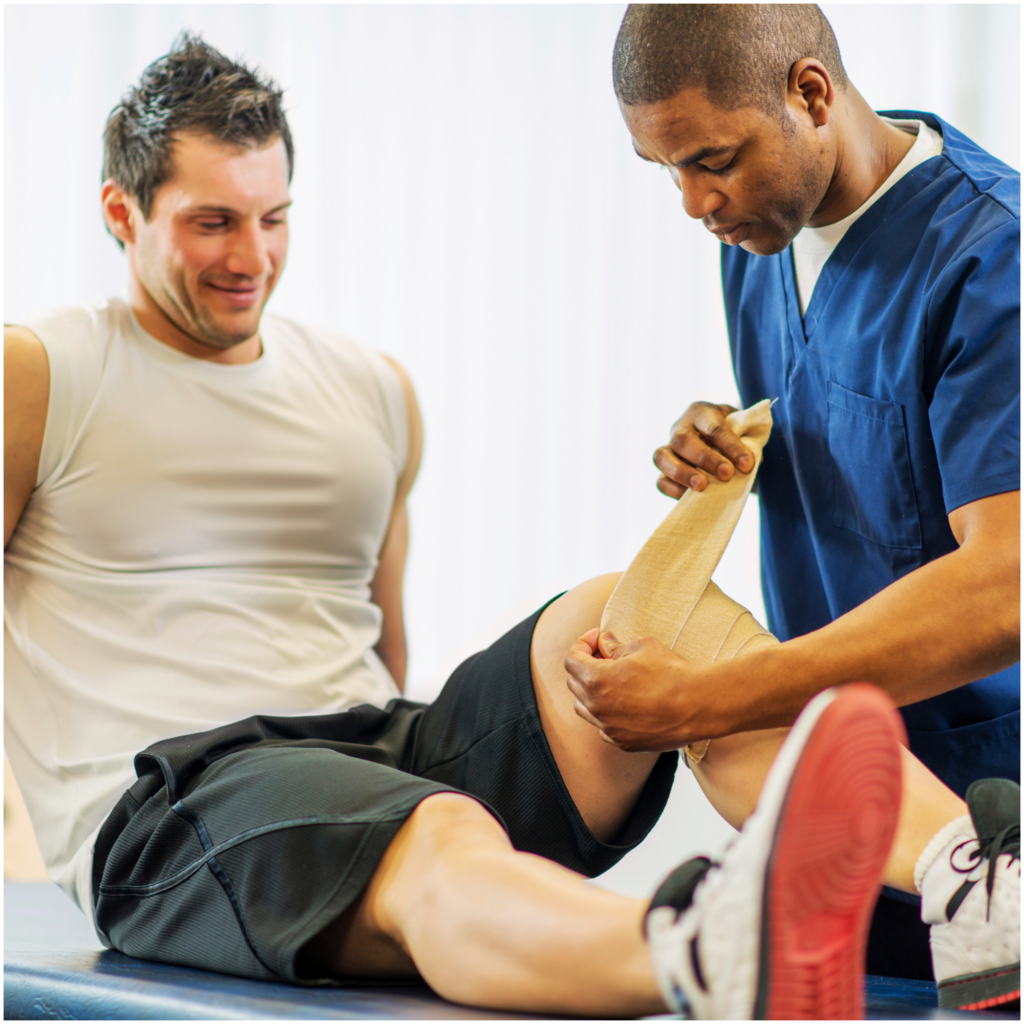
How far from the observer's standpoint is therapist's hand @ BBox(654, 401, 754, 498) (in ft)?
3.27

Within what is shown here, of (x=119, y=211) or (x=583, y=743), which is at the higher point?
(x=119, y=211)

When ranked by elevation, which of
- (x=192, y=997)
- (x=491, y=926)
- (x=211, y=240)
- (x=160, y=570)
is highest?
(x=211, y=240)

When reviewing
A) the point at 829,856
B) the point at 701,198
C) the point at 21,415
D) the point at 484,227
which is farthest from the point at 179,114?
the point at 829,856

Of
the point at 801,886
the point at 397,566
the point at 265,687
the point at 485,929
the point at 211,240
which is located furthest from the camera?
the point at 397,566

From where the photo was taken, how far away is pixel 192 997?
2.35 ft

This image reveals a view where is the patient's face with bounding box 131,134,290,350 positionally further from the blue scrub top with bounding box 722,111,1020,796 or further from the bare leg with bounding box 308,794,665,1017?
the bare leg with bounding box 308,794,665,1017

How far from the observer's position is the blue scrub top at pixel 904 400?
0.88m

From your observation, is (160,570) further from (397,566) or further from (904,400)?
(904,400)

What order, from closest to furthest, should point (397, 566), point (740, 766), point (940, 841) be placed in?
point (940, 841) → point (740, 766) → point (397, 566)

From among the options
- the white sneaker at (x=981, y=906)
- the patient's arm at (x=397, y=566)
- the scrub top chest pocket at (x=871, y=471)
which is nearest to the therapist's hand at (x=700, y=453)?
the scrub top chest pocket at (x=871, y=471)

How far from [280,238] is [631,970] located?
1.01 m

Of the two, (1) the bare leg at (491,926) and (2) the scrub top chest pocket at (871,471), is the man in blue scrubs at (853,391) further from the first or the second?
(1) the bare leg at (491,926)

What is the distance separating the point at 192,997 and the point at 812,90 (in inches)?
37.0

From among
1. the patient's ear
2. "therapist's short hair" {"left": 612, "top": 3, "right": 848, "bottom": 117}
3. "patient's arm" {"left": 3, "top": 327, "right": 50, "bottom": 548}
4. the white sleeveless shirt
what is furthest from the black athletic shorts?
the patient's ear
